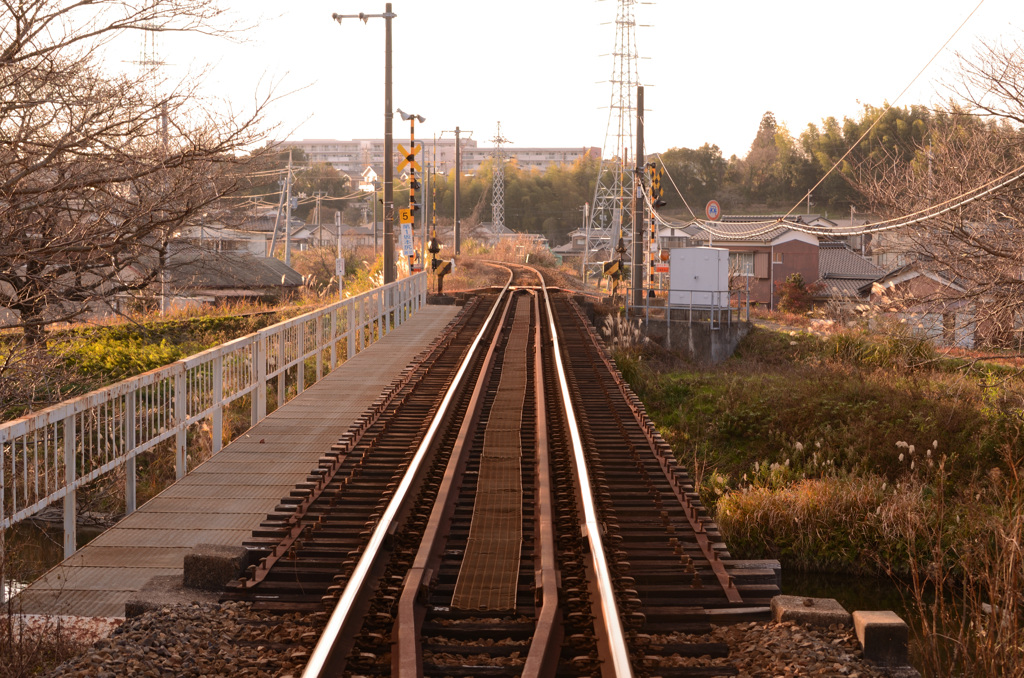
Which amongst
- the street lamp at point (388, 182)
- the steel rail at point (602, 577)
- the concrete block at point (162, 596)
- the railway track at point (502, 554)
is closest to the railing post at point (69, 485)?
the concrete block at point (162, 596)

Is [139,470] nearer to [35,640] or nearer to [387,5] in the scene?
[35,640]

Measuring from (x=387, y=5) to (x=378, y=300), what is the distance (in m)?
8.52

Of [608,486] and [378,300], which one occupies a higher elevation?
[378,300]

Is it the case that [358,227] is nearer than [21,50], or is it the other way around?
[21,50]

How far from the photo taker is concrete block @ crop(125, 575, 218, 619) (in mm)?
5066

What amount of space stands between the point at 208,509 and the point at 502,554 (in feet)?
10.5

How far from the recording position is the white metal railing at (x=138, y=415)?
6.22 m

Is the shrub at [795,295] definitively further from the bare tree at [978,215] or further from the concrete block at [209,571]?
the concrete block at [209,571]

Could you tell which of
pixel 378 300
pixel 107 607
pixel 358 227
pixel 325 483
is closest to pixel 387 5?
pixel 378 300

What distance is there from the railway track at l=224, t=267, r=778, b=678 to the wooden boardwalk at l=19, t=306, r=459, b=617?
0.65 m

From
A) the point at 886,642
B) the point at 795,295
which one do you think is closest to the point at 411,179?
the point at 886,642

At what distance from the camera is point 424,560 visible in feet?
17.6

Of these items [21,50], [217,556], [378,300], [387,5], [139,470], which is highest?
[387,5]

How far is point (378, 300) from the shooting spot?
18.5 meters
